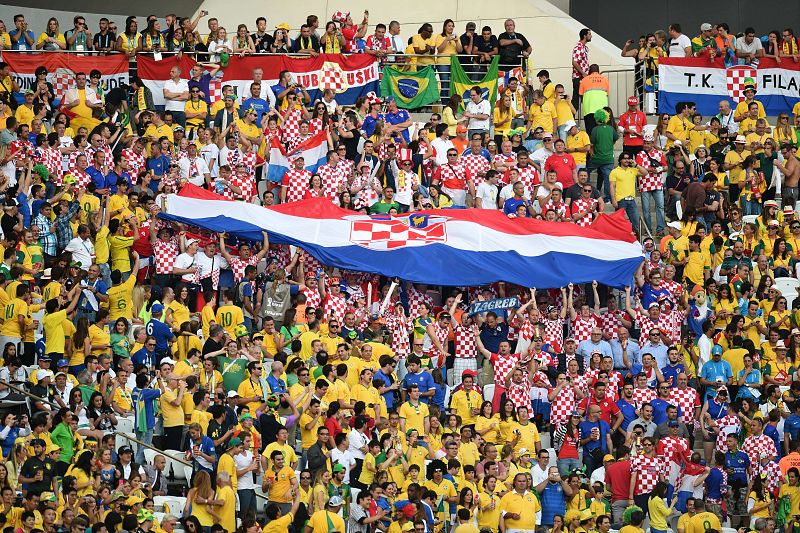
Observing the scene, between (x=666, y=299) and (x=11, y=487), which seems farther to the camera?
(x=666, y=299)

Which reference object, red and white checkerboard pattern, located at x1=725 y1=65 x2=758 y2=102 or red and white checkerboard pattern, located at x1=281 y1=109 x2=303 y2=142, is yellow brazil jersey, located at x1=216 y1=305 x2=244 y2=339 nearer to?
red and white checkerboard pattern, located at x1=281 y1=109 x2=303 y2=142

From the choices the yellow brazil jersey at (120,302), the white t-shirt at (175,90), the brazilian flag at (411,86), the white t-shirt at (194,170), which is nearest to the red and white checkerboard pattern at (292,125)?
the white t-shirt at (194,170)

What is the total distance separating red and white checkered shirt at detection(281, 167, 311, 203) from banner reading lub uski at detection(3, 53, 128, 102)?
4260mm

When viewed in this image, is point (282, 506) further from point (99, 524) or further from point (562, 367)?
point (562, 367)

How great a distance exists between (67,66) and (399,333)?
866 centimetres

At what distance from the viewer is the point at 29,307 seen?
23.9m

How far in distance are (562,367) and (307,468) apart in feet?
15.2

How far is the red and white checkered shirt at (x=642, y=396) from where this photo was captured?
24859 mm

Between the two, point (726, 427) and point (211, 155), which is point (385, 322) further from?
point (726, 427)

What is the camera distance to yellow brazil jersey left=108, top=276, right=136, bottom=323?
2492 centimetres

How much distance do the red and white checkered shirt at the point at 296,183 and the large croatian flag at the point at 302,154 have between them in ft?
0.65

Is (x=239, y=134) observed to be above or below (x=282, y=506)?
above

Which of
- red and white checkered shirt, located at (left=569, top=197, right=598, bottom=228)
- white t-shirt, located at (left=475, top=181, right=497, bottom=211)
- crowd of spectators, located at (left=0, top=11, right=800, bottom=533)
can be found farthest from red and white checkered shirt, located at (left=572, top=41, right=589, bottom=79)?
white t-shirt, located at (left=475, top=181, right=497, bottom=211)

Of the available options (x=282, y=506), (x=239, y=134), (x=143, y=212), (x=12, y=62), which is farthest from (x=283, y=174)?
(x=282, y=506)
